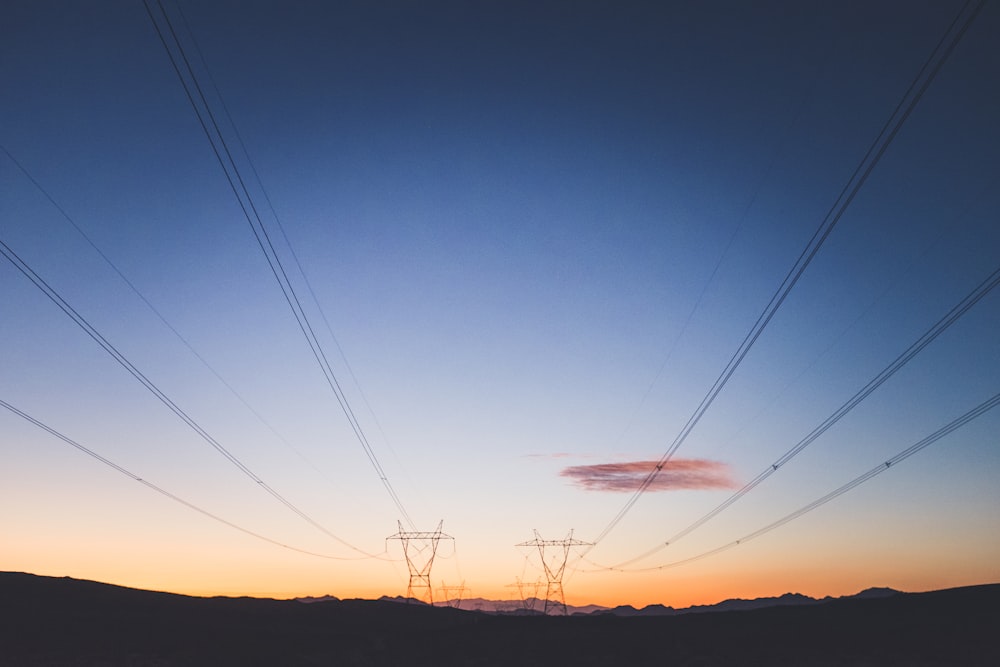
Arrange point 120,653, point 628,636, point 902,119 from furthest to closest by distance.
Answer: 1. point 628,636
2. point 120,653
3. point 902,119

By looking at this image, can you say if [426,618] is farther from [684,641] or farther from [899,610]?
[899,610]

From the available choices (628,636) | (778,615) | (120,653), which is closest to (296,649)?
(120,653)

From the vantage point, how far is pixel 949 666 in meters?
29.8

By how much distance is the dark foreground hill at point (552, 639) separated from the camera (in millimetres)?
35625

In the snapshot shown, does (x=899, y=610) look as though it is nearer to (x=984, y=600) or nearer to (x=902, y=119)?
(x=984, y=600)

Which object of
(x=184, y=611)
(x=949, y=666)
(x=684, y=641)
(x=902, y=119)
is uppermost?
(x=902, y=119)

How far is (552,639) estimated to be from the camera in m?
50.5

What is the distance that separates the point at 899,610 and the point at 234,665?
44478 mm

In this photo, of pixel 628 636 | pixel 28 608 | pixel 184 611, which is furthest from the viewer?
pixel 184 611

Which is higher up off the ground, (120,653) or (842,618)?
(842,618)

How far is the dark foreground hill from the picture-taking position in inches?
1403

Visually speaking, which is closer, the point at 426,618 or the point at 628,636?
the point at 628,636

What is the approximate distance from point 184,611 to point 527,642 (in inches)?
1564

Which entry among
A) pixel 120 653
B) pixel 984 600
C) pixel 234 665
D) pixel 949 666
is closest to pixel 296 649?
pixel 234 665
